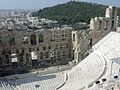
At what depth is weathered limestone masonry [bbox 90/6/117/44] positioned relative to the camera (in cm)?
3822

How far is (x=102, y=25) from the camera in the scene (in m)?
38.6

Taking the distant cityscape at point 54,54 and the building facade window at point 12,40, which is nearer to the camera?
the distant cityscape at point 54,54

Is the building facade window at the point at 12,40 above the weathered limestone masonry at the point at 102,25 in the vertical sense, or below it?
below

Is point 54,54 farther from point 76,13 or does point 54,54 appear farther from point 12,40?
point 76,13

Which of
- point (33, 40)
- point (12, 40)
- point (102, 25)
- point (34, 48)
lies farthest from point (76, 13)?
point (12, 40)

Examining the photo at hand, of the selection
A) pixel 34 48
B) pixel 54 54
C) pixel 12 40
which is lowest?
pixel 54 54

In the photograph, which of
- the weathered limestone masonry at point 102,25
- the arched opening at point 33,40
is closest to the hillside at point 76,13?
the weathered limestone masonry at point 102,25

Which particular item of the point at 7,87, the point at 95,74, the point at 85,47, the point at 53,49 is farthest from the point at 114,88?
the point at 53,49

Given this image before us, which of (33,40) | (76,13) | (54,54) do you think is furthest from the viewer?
(76,13)

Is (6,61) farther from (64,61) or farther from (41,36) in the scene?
(64,61)

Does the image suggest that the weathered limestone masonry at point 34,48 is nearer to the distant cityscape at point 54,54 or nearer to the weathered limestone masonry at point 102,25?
the distant cityscape at point 54,54

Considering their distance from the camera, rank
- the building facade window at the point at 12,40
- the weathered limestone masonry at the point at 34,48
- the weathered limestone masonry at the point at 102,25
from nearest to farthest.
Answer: the weathered limestone masonry at the point at 34,48 → the building facade window at the point at 12,40 → the weathered limestone masonry at the point at 102,25

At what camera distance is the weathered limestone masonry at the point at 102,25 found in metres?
38.2

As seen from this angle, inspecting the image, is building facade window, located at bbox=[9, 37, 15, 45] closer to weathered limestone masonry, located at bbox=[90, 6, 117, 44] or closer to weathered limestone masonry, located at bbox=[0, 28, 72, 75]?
weathered limestone masonry, located at bbox=[0, 28, 72, 75]
